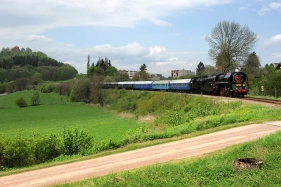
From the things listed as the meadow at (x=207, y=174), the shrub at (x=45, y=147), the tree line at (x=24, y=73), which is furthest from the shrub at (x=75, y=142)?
the tree line at (x=24, y=73)

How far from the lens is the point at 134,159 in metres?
11.4

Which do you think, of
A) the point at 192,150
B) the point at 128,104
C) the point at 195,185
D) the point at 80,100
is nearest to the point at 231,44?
the point at 128,104

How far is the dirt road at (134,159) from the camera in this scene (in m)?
10.3

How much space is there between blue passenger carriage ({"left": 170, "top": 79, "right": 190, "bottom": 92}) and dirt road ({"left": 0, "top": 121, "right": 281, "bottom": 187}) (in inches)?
1256

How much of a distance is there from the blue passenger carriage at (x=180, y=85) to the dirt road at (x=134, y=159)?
3189 centimetres

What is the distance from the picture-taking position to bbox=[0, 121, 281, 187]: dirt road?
33.7 feet

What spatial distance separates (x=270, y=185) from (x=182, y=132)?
25.1 ft

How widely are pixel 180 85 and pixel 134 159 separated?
125 ft

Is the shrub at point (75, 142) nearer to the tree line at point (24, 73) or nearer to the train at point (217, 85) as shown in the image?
the train at point (217, 85)

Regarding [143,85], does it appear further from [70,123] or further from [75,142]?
[75,142]

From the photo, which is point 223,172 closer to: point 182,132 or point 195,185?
point 195,185

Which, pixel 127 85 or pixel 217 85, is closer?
pixel 217 85

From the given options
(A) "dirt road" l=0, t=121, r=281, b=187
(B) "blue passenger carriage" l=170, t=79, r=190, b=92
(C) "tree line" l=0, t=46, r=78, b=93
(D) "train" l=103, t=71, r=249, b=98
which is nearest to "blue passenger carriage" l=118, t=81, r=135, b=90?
(D) "train" l=103, t=71, r=249, b=98

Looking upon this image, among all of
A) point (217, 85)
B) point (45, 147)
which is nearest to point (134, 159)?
point (45, 147)
